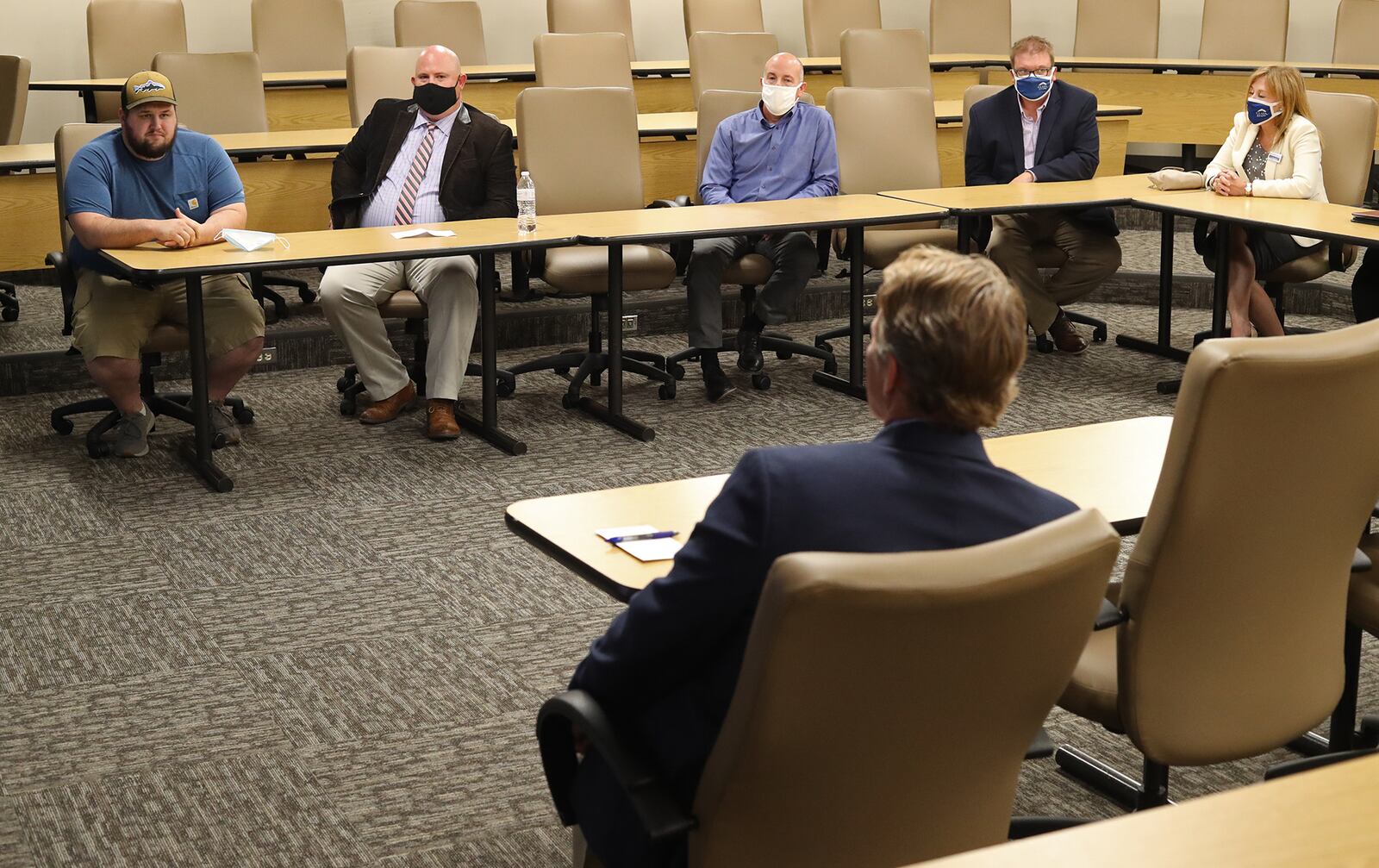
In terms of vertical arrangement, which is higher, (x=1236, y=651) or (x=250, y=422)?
(x=1236, y=651)

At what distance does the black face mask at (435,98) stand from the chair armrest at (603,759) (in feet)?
12.6

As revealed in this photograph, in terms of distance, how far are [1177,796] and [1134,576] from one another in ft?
2.62

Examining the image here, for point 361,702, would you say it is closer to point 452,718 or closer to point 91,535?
point 452,718

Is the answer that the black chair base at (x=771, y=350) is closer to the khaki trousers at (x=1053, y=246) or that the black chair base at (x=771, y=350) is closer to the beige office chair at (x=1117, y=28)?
the khaki trousers at (x=1053, y=246)

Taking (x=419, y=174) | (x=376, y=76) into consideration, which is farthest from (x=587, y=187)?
(x=376, y=76)

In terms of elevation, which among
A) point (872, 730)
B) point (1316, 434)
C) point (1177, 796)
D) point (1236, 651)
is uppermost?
point (1316, 434)

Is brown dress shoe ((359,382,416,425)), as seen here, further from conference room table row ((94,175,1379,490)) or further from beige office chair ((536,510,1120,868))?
beige office chair ((536,510,1120,868))

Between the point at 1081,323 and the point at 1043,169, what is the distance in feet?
2.35

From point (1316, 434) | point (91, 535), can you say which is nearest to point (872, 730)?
point (1316, 434)

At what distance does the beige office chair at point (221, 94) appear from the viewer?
6375mm

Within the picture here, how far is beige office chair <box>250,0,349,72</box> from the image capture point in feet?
27.2

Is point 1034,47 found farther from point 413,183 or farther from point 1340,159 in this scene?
point 413,183

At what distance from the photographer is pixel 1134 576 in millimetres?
2088

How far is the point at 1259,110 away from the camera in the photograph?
551 cm
